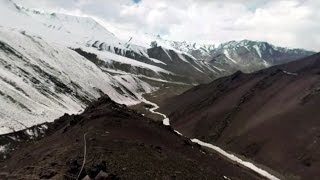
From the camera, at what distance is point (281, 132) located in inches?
3984

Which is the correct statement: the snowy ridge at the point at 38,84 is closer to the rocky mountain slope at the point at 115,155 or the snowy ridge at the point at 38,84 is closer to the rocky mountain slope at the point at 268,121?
the rocky mountain slope at the point at 115,155

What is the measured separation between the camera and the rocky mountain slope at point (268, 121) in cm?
9000

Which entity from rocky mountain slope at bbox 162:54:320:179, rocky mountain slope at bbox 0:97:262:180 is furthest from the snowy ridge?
rocky mountain slope at bbox 162:54:320:179

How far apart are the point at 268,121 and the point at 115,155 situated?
65020 mm

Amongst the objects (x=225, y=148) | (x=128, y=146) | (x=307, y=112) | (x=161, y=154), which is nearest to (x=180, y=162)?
(x=161, y=154)

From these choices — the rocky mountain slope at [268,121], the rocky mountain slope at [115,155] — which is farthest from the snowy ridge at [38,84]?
the rocky mountain slope at [268,121]

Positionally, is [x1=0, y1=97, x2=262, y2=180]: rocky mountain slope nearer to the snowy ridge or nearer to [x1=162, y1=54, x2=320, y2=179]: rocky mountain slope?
[x1=162, y1=54, x2=320, y2=179]: rocky mountain slope

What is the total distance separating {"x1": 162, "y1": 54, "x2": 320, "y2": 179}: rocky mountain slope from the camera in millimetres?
90000

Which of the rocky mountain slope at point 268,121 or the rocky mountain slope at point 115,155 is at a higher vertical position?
the rocky mountain slope at point 115,155

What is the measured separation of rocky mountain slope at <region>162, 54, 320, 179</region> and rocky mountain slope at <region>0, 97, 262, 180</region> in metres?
27.1

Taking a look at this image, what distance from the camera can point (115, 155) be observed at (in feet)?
168

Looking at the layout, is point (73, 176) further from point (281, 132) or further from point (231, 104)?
point (231, 104)

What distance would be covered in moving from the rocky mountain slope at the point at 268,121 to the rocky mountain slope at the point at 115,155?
1066 inches

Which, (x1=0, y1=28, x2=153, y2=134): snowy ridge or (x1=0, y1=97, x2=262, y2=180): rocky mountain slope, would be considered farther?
(x1=0, y1=28, x2=153, y2=134): snowy ridge
